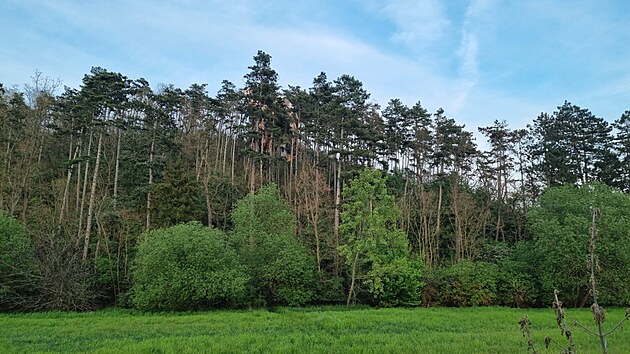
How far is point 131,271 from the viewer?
96.5 ft

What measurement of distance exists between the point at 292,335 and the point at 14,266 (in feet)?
69.9

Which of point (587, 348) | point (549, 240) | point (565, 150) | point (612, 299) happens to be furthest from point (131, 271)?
point (565, 150)

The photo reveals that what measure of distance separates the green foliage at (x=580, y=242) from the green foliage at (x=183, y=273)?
71.1 ft

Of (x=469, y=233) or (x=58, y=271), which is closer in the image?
(x=58, y=271)

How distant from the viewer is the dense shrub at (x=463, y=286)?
99.6 ft

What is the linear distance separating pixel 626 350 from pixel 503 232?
1258 inches

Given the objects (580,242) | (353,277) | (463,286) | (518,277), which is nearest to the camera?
(580,242)

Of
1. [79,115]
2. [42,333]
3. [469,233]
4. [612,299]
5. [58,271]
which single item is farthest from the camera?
[469,233]

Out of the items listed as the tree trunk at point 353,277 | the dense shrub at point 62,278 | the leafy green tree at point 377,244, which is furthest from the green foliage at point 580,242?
the dense shrub at point 62,278

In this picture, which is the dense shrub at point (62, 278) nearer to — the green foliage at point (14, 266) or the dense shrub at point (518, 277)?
the green foliage at point (14, 266)

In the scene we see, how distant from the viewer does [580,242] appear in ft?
94.6

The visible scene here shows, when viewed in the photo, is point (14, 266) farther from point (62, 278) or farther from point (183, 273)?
point (183, 273)

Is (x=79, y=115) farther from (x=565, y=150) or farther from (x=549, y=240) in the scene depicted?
(x=565, y=150)

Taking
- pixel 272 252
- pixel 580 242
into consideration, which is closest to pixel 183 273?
pixel 272 252
